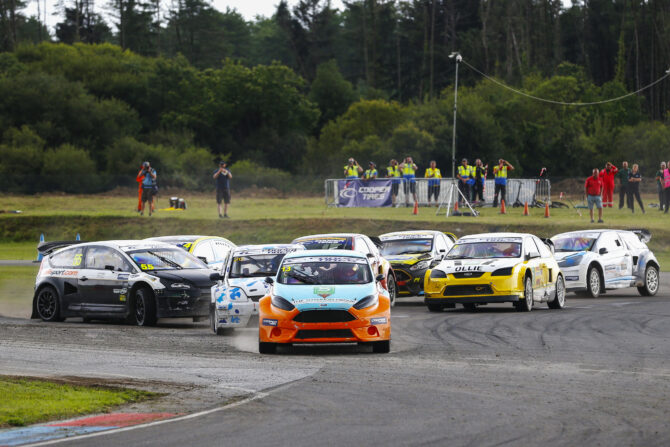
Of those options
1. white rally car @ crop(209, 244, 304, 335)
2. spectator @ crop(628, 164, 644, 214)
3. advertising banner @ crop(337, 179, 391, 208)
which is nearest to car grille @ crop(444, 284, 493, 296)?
white rally car @ crop(209, 244, 304, 335)

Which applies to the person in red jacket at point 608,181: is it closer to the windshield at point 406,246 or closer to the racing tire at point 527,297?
the windshield at point 406,246

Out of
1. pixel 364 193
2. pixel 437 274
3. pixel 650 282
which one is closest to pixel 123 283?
pixel 437 274

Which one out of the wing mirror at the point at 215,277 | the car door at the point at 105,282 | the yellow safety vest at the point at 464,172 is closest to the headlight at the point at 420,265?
the wing mirror at the point at 215,277

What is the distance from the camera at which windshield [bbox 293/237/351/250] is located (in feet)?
73.0

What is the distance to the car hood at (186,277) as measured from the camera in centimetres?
1948

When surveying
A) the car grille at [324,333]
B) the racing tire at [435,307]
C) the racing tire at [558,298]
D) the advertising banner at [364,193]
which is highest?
the advertising banner at [364,193]

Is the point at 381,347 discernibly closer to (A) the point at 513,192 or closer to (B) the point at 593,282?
(B) the point at 593,282

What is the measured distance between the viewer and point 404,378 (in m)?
12.2

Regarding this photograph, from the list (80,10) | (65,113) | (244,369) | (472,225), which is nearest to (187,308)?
(244,369)

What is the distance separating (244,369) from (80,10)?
10988 cm

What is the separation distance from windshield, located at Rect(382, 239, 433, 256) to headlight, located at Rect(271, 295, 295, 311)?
33.4 ft

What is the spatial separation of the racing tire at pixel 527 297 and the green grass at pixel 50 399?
11.2m

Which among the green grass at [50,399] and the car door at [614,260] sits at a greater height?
the car door at [614,260]

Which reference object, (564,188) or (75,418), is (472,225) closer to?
(564,188)
